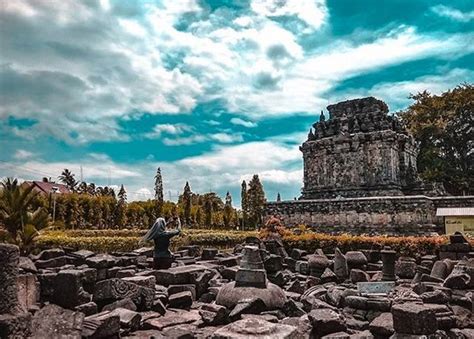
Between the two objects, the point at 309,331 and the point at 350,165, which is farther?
the point at 350,165

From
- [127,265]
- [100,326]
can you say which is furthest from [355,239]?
[100,326]

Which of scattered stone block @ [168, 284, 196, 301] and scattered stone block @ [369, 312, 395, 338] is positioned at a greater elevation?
scattered stone block @ [168, 284, 196, 301]

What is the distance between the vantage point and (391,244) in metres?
14.5

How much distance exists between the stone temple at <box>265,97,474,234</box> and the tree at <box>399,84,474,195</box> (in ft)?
17.1

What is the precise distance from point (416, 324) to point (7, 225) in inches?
629

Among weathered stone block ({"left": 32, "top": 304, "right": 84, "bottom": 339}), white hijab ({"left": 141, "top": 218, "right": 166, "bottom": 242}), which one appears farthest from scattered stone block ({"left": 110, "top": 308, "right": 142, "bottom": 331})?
white hijab ({"left": 141, "top": 218, "right": 166, "bottom": 242})

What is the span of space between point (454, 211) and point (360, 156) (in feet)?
33.5

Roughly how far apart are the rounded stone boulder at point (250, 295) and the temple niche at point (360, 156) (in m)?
22.0

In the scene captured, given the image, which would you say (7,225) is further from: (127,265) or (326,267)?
(326,267)

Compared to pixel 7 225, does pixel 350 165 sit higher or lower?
higher

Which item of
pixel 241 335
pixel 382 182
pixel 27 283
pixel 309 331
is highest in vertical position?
pixel 382 182

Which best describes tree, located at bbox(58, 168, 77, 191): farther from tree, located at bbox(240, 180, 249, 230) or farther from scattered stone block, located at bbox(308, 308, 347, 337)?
scattered stone block, located at bbox(308, 308, 347, 337)

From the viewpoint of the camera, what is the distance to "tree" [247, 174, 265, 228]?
4788cm

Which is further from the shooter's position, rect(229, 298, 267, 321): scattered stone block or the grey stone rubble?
rect(229, 298, 267, 321): scattered stone block
